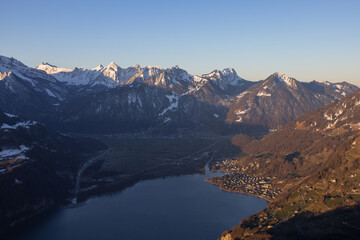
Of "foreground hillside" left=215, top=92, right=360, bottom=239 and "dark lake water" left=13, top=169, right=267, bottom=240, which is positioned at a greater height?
"foreground hillside" left=215, top=92, right=360, bottom=239

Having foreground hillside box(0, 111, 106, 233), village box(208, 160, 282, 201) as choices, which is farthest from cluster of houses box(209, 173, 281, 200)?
foreground hillside box(0, 111, 106, 233)

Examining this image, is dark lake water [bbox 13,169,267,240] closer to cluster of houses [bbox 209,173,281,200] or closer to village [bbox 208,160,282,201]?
village [bbox 208,160,282,201]

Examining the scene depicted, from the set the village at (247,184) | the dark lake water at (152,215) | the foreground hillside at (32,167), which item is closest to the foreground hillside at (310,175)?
the village at (247,184)

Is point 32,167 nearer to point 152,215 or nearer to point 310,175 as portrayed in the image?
point 152,215

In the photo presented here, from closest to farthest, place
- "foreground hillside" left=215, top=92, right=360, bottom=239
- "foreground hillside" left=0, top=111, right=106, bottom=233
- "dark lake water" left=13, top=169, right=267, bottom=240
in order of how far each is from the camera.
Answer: "foreground hillside" left=215, top=92, right=360, bottom=239, "dark lake water" left=13, top=169, right=267, bottom=240, "foreground hillside" left=0, top=111, right=106, bottom=233

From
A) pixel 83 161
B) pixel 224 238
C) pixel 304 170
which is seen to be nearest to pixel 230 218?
pixel 224 238

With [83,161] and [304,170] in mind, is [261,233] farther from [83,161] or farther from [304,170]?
[83,161]
